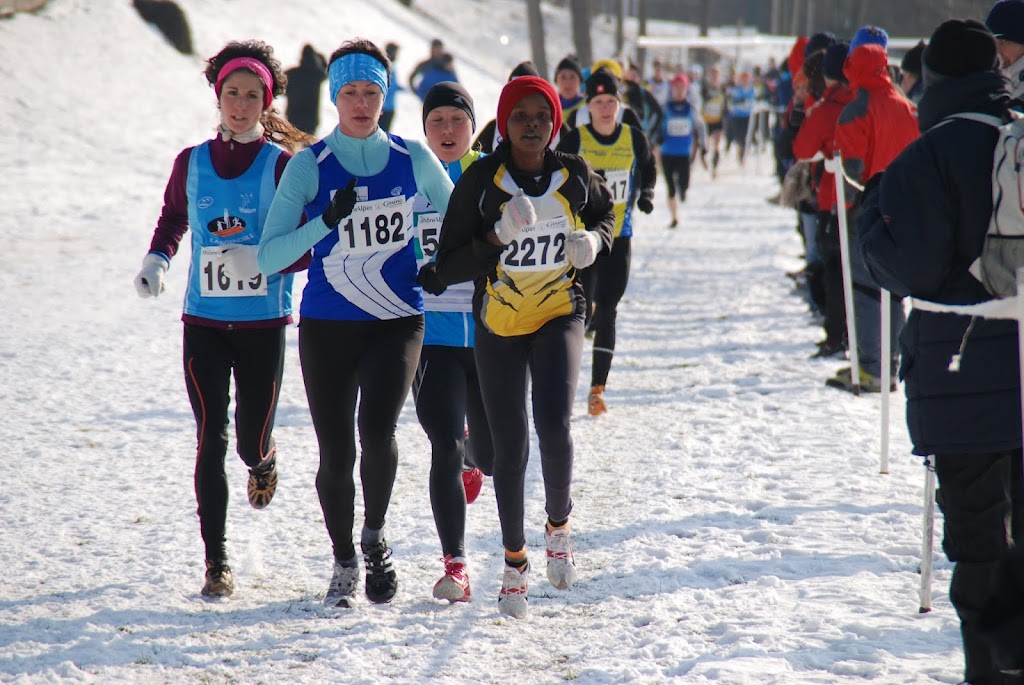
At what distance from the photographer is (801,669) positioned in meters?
3.83

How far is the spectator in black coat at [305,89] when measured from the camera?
14891 millimetres

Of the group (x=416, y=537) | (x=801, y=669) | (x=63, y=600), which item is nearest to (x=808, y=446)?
(x=416, y=537)

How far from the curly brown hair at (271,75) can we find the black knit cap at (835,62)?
4.93 meters

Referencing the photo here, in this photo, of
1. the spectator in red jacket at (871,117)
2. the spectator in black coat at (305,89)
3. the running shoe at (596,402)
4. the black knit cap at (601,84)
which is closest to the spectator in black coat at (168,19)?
the spectator in black coat at (305,89)

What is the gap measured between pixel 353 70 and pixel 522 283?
1051 millimetres

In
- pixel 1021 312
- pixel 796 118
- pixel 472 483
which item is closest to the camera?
pixel 1021 312

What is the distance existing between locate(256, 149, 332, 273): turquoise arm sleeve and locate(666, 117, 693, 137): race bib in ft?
42.5

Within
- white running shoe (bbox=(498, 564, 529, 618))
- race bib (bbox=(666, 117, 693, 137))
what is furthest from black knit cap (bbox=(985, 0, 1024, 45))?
race bib (bbox=(666, 117, 693, 137))

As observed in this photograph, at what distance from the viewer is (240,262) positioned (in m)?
4.58

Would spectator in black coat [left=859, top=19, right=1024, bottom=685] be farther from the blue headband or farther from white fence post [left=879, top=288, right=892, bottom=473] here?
white fence post [left=879, top=288, right=892, bottom=473]

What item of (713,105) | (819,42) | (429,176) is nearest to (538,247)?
(429,176)

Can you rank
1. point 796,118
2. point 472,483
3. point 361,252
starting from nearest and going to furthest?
1. point 361,252
2. point 472,483
3. point 796,118

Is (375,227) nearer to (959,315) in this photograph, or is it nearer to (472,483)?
(472,483)

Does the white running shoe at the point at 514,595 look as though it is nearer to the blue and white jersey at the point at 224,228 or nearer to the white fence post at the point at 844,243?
the blue and white jersey at the point at 224,228
